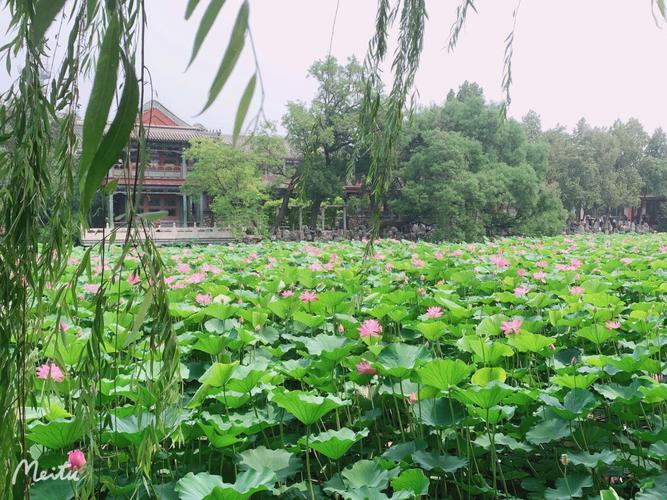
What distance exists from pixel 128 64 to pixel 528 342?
140cm

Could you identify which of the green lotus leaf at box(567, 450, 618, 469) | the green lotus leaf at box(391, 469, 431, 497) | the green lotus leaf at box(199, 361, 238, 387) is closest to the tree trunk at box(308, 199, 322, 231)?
the green lotus leaf at box(199, 361, 238, 387)

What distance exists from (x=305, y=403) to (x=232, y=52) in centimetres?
86

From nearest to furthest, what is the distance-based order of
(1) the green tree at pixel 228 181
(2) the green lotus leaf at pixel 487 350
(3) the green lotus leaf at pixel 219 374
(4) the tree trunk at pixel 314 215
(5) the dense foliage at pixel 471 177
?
(3) the green lotus leaf at pixel 219 374 < (2) the green lotus leaf at pixel 487 350 < (1) the green tree at pixel 228 181 < (5) the dense foliage at pixel 471 177 < (4) the tree trunk at pixel 314 215

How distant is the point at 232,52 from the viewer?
337mm

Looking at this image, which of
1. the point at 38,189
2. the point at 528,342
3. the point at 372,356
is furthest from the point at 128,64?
the point at 528,342

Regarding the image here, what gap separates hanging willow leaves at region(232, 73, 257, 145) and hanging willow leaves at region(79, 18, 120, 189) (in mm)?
71

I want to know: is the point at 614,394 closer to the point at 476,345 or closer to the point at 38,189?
the point at 476,345

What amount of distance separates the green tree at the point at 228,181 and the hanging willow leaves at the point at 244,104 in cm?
1318

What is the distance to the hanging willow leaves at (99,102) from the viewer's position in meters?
0.33

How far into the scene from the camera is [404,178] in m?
15.3

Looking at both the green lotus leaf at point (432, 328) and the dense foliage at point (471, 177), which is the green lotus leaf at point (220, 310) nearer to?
the green lotus leaf at point (432, 328)

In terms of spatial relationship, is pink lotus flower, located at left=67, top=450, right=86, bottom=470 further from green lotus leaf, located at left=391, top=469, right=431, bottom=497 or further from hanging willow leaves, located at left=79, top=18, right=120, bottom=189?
hanging willow leaves, located at left=79, top=18, right=120, bottom=189

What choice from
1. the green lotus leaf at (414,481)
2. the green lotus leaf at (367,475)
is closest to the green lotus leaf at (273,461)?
the green lotus leaf at (367,475)

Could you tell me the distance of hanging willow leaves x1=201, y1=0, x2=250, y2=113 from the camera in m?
0.33
